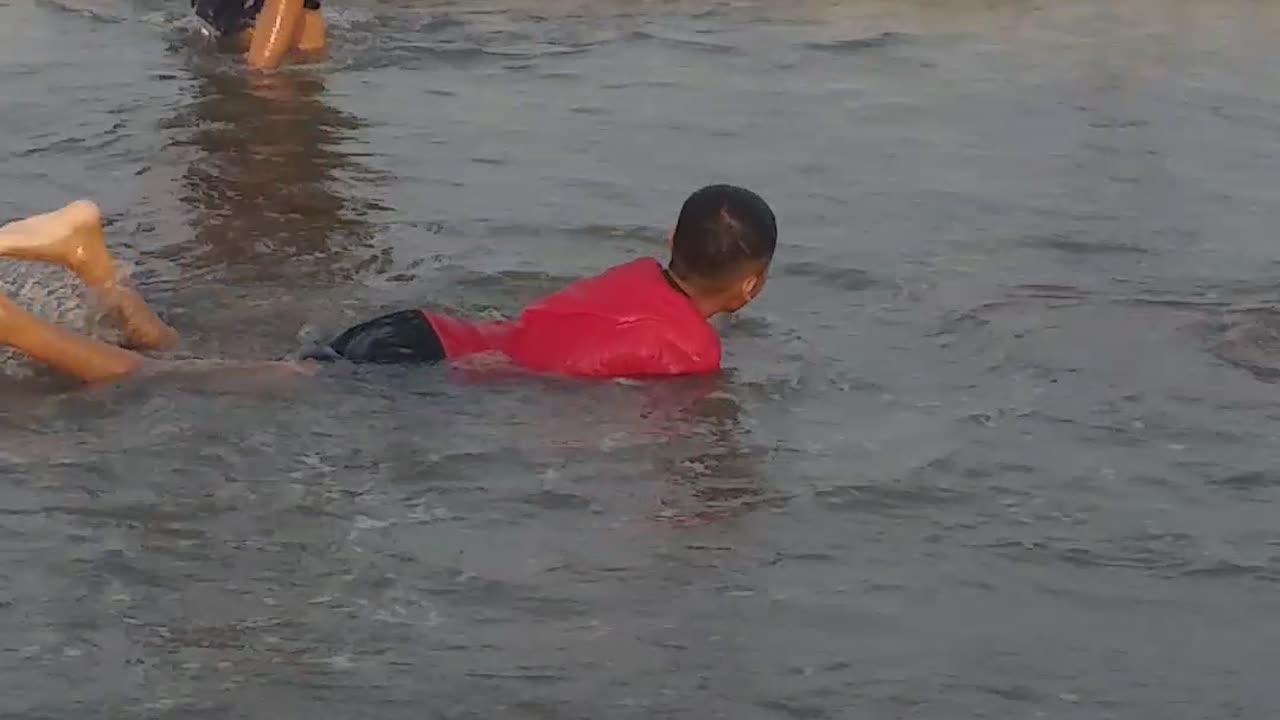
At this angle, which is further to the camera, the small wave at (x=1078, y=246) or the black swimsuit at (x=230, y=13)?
the black swimsuit at (x=230, y=13)

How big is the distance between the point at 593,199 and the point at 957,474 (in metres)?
3.06

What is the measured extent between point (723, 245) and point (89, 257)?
74.2 inches

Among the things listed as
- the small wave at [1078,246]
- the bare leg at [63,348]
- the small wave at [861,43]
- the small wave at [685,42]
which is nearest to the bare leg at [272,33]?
the small wave at [685,42]

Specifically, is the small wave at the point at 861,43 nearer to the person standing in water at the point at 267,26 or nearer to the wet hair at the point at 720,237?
the person standing in water at the point at 267,26

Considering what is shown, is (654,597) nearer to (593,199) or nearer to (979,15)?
(593,199)

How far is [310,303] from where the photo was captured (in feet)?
21.1

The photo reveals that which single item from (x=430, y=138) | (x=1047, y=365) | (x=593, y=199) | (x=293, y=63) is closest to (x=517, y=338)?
(x=1047, y=365)

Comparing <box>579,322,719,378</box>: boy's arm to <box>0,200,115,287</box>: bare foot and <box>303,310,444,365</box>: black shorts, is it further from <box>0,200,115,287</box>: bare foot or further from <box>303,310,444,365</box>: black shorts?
<box>0,200,115,287</box>: bare foot

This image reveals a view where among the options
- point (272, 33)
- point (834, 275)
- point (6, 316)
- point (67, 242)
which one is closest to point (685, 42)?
point (272, 33)

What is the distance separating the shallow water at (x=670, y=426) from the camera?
12.8 feet

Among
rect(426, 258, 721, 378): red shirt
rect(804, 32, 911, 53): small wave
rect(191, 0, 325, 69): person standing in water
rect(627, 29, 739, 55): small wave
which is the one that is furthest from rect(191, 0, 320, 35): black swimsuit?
rect(426, 258, 721, 378): red shirt

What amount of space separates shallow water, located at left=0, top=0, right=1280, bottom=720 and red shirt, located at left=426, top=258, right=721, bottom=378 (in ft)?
0.28

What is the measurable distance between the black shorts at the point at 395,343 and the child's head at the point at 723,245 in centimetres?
74

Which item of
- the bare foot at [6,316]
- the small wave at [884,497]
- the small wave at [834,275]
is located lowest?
the small wave at [884,497]
